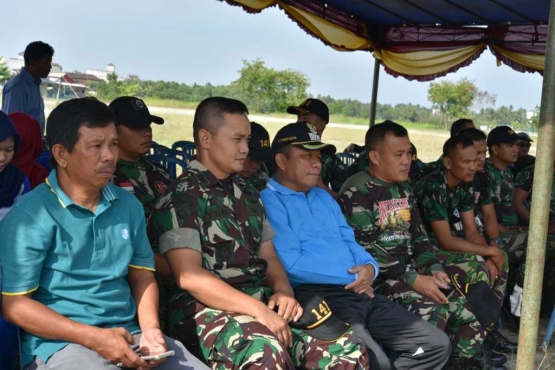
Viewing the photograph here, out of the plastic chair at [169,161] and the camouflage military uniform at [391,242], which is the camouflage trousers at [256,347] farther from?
the plastic chair at [169,161]

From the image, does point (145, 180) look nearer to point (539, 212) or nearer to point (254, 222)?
point (254, 222)

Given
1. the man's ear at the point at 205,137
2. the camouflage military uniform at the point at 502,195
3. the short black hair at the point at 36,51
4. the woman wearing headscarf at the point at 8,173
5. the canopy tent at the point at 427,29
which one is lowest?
the camouflage military uniform at the point at 502,195

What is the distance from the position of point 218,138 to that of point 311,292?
921mm

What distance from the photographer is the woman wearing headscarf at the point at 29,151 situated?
3318 mm

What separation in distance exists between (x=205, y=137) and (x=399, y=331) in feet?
4.74

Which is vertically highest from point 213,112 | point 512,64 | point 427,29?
point 427,29

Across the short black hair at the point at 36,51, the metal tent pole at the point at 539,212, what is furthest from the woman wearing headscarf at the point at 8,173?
the short black hair at the point at 36,51

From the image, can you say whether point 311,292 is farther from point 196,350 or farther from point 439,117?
point 439,117

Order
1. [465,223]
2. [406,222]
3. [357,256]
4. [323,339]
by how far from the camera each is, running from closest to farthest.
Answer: [323,339] < [357,256] < [406,222] < [465,223]

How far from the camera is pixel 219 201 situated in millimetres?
2885

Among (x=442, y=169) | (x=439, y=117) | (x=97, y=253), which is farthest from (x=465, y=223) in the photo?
(x=439, y=117)

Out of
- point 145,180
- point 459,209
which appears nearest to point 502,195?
point 459,209

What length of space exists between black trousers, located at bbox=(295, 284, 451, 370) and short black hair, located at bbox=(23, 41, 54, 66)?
179 inches

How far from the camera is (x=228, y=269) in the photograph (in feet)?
9.34
